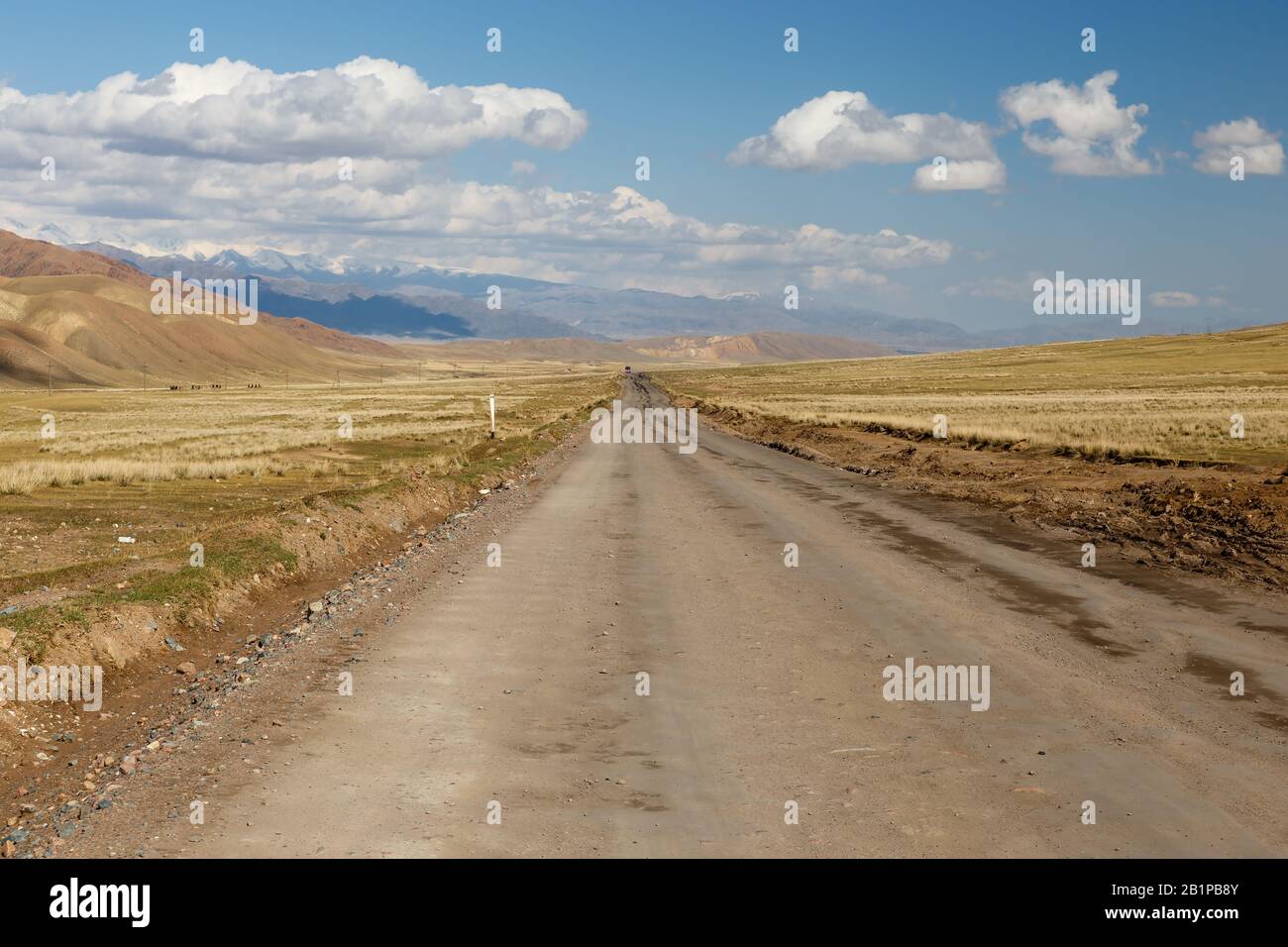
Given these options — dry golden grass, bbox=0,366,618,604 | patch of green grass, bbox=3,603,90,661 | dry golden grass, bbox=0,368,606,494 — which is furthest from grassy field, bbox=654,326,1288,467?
patch of green grass, bbox=3,603,90,661

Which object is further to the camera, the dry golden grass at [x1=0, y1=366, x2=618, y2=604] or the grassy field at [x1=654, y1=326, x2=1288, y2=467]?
the grassy field at [x1=654, y1=326, x2=1288, y2=467]

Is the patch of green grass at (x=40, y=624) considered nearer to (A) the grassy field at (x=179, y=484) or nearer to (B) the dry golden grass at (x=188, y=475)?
(A) the grassy field at (x=179, y=484)

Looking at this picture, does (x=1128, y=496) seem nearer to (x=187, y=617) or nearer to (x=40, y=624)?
(x=187, y=617)

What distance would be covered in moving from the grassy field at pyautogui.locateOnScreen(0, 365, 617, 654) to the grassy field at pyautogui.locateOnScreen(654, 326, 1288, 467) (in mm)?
18103

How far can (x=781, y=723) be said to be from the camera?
7703mm

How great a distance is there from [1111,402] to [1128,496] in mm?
54061

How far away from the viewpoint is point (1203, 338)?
167 metres

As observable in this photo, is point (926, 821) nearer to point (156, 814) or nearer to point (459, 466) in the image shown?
point (156, 814)

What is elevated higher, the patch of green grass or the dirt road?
the patch of green grass

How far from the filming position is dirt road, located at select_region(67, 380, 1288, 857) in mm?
5777

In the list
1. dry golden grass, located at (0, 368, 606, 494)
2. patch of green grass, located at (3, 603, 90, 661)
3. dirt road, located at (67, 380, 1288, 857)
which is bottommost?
dirt road, located at (67, 380, 1288, 857)

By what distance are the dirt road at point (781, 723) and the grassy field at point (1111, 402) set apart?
67.8 ft

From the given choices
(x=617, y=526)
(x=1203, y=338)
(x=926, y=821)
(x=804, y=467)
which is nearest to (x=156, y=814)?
(x=926, y=821)

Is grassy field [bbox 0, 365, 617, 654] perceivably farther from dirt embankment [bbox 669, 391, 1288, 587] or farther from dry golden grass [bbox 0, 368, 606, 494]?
dirt embankment [bbox 669, 391, 1288, 587]
